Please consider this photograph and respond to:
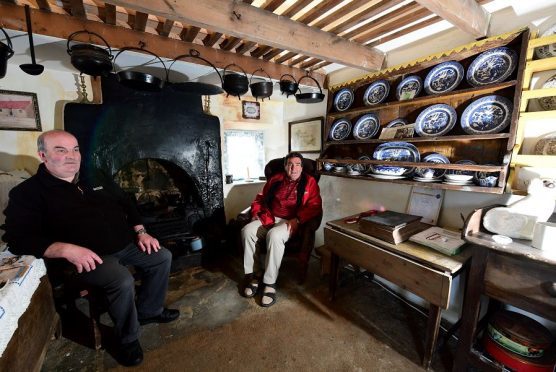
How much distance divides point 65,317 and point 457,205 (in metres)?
3.13

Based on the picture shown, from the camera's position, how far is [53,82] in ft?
7.30

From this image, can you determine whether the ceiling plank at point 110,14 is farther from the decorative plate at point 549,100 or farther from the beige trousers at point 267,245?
the decorative plate at point 549,100

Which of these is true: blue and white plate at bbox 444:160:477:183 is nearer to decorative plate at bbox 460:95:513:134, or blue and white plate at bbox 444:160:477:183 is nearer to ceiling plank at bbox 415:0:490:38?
decorative plate at bbox 460:95:513:134

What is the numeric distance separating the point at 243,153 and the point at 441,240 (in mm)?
2705

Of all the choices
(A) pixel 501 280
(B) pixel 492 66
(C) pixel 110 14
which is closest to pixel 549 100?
(B) pixel 492 66

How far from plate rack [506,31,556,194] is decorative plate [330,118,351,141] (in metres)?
1.20

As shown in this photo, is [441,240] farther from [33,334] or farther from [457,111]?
[33,334]

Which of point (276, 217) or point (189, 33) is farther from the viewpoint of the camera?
point (276, 217)

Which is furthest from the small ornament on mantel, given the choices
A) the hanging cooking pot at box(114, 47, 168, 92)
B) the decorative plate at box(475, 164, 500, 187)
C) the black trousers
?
the decorative plate at box(475, 164, 500, 187)

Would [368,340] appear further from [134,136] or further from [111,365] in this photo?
[134,136]

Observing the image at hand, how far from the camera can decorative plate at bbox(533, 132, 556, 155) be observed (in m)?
1.26

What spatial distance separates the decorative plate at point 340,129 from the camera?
229 cm

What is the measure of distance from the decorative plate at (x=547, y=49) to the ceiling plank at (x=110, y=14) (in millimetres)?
2517

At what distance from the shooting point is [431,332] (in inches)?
54.2
